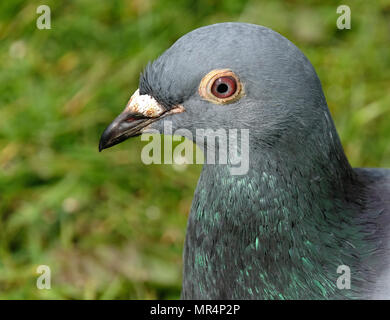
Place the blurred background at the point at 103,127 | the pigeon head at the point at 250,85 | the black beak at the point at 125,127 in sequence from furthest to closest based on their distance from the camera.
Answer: the blurred background at the point at 103,127 → the black beak at the point at 125,127 → the pigeon head at the point at 250,85

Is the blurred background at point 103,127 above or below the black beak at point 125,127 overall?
above

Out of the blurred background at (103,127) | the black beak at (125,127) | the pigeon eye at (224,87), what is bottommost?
the pigeon eye at (224,87)

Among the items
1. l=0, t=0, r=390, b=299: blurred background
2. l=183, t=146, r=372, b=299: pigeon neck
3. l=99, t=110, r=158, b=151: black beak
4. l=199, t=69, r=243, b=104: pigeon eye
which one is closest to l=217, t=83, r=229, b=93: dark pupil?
l=199, t=69, r=243, b=104: pigeon eye

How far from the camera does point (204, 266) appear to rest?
276 cm

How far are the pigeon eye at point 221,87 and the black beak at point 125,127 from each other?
1.17ft

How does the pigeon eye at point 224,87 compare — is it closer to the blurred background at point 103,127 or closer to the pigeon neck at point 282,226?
the pigeon neck at point 282,226

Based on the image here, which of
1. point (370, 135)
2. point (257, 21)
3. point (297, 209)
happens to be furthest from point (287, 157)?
point (257, 21)

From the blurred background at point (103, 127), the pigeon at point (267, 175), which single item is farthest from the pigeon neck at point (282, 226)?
the blurred background at point (103, 127)

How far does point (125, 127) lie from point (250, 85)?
65cm

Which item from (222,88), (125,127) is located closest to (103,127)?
(125,127)

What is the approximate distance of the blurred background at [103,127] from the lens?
13.4 feet

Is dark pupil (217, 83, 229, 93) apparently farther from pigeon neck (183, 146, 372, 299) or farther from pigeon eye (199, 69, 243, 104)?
pigeon neck (183, 146, 372, 299)

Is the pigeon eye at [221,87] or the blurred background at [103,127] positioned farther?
the blurred background at [103,127]

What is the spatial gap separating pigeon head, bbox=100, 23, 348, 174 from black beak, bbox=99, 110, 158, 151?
0.23 meters
